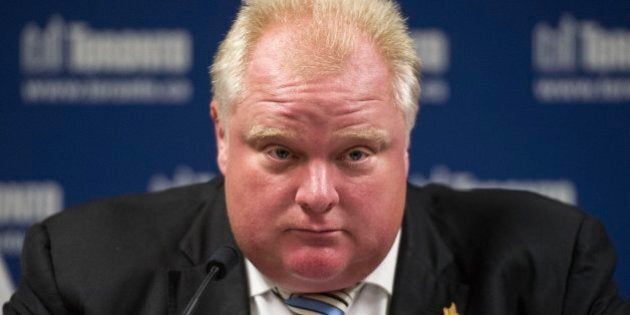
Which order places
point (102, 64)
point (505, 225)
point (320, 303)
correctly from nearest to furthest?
1. point (320, 303)
2. point (505, 225)
3. point (102, 64)

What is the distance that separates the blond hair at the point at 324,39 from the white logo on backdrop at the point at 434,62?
4.57 feet

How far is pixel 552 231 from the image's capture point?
287cm

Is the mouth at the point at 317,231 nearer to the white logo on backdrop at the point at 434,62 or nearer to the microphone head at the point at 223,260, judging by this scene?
the microphone head at the point at 223,260

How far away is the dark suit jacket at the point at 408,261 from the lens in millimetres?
2711

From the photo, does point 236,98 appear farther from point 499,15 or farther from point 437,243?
point 499,15

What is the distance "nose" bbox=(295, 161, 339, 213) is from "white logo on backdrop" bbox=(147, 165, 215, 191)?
1.77 m

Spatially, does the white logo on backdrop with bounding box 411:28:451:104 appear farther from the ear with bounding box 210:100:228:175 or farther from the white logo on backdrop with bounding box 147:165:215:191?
the ear with bounding box 210:100:228:175

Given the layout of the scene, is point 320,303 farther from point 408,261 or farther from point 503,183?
point 503,183

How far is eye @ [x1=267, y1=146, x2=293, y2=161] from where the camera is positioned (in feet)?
7.76

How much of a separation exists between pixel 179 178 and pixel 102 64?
54 centimetres

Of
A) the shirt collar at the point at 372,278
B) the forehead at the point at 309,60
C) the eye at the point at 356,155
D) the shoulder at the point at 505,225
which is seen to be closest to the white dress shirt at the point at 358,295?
the shirt collar at the point at 372,278

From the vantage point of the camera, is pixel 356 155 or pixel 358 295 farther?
pixel 358 295

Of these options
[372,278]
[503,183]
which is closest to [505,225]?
[372,278]

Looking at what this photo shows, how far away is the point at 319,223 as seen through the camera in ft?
7.63
